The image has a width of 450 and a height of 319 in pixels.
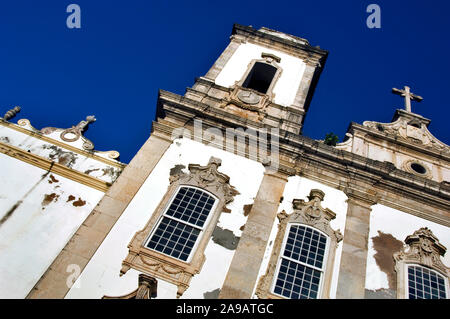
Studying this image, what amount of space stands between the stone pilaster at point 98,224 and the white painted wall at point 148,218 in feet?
0.44

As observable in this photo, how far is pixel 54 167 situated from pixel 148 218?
3293 millimetres

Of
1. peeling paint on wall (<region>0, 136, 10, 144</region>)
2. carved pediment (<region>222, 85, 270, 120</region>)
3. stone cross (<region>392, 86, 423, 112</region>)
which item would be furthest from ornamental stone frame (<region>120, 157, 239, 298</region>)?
stone cross (<region>392, 86, 423, 112</region>)

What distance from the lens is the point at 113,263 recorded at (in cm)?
761

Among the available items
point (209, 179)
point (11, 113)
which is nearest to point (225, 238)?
point (209, 179)

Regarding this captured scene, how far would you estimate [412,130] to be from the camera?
43.8 feet

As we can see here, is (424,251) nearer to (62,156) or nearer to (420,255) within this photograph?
(420,255)

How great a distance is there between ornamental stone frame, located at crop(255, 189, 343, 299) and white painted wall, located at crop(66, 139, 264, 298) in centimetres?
89

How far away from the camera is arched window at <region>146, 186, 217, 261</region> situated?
818 cm

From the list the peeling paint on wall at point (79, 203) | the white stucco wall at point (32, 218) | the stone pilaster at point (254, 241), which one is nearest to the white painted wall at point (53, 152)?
the white stucco wall at point (32, 218)

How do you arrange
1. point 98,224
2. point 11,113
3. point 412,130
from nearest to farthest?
point 98,224 → point 11,113 → point 412,130

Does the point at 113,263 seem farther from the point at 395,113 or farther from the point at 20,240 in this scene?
the point at 395,113

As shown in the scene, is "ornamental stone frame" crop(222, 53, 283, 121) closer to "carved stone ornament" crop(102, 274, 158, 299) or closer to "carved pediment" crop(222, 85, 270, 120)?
"carved pediment" crop(222, 85, 270, 120)

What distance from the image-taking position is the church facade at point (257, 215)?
770 cm
